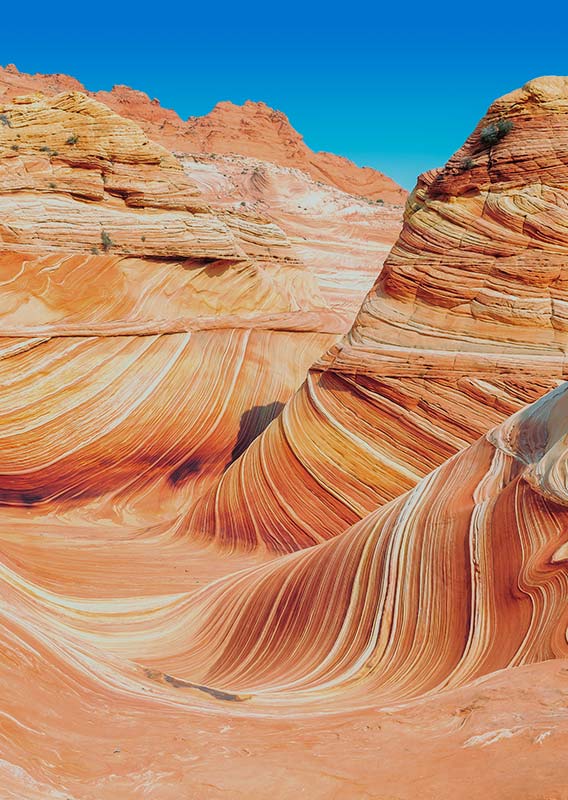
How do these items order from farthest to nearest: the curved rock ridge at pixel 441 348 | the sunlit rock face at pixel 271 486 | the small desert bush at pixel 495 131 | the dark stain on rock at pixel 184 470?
the dark stain on rock at pixel 184 470 < the small desert bush at pixel 495 131 < the curved rock ridge at pixel 441 348 < the sunlit rock face at pixel 271 486

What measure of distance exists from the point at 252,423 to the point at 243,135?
172 feet

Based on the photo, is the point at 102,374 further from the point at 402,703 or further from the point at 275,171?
the point at 275,171

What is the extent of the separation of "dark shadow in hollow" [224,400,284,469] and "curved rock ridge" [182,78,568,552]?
2717 mm

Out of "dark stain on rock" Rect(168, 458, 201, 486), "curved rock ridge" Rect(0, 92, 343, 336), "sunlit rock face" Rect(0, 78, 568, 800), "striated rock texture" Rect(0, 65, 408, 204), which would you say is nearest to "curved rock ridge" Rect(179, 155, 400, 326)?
"curved rock ridge" Rect(0, 92, 343, 336)

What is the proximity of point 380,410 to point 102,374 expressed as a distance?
5.39m

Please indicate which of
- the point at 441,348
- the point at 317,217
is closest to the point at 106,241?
the point at 441,348

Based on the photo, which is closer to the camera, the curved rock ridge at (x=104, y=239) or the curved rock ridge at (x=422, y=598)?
the curved rock ridge at (x=422, y=598)

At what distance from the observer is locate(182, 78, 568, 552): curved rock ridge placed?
296 inches

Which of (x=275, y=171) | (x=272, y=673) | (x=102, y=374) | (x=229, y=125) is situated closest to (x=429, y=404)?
(x=272, y=673)

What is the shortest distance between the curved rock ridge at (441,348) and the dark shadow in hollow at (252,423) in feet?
8.91

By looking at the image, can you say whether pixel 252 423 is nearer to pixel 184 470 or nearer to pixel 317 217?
pixel 184 470

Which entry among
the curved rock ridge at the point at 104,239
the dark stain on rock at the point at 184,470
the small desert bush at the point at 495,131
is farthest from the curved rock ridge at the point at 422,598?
the curved rock ridge at the point at 104,239

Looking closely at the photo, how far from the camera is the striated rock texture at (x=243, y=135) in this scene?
56219mm

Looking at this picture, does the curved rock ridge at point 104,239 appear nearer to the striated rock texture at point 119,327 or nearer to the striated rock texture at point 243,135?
the striated rock texture at point 119,327
